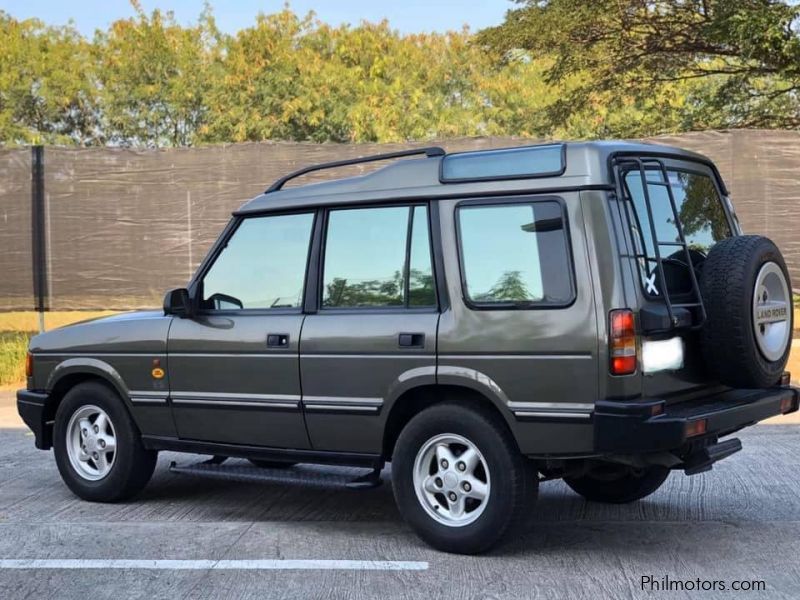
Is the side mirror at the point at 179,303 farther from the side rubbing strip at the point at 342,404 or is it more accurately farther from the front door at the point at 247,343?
the side rubbing strip at the point at 342,404

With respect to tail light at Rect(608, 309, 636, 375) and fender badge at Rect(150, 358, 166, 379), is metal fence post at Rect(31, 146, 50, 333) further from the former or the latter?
tail light at Rect(608, 309, 636, 375)

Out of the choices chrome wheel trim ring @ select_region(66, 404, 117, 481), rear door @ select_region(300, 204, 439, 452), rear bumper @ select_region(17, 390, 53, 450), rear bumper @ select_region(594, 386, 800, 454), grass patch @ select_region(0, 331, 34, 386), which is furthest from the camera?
grass patch @ select_region(0, 331, 34, 386)

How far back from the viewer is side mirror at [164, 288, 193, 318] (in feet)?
21.3

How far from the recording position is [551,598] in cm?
476

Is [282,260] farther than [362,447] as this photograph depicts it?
Yes

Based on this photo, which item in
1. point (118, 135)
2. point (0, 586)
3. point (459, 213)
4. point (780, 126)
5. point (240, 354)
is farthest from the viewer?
point (118, 135)

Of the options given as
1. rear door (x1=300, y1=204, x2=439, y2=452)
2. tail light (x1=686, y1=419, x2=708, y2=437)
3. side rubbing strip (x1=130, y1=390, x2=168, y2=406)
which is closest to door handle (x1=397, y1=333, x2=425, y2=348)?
rear door (x1=300, y1=204, x2=439, y2=452)

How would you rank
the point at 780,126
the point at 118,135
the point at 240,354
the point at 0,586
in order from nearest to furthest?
the point at 0,586, the point at 240,354, the point at 780,126, the point at 118,135

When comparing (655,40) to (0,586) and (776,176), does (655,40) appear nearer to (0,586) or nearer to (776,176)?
(776,176)

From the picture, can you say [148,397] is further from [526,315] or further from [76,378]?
[526,315]

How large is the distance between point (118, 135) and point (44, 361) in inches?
1490

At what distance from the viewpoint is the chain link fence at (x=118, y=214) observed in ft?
46.1

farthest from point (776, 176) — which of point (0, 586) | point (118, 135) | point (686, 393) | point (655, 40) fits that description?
point (118, 135)

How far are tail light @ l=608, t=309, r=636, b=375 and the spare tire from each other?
612 mm
